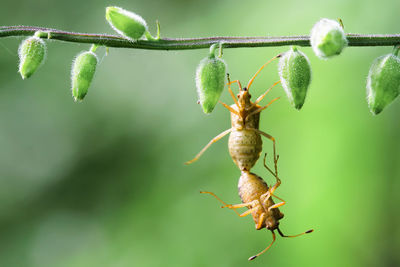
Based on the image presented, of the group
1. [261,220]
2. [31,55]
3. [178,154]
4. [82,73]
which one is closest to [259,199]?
[261,220]

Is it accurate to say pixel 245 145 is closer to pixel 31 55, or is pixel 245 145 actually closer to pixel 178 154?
pixel 31 55

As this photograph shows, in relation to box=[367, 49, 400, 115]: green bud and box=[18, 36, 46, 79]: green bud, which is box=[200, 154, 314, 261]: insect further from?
box=[18, 36, 46, 79]: green bud

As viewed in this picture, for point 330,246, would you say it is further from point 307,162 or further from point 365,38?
point 365,38

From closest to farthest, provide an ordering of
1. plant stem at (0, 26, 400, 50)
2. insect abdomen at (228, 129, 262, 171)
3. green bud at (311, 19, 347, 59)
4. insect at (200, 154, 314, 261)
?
green bud at (311, 19, 347, 59) → plant stem at (0, 26, 400, 50) → insect abdomen at (228, 129, 262, 171) → insect at (200, 154, 314, 261)

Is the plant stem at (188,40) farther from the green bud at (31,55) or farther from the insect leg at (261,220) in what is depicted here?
the insect leg at (261,220)

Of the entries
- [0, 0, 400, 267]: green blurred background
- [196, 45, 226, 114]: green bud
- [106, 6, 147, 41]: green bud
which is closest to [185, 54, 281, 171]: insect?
[196, 45, 226, 114]: green bud

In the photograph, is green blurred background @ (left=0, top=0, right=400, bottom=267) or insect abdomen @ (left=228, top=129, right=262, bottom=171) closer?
insect abdomen @ (left=228, top=129, right=262, bottom=171)

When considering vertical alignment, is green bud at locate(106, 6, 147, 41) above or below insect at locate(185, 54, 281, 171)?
above
